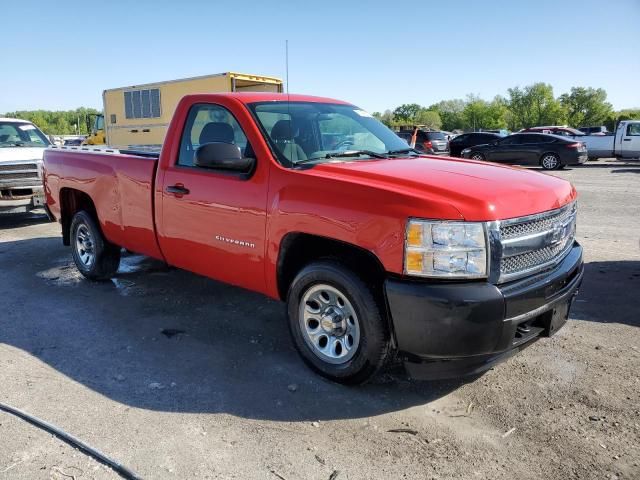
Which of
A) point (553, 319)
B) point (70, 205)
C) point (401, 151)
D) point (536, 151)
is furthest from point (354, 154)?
point (536, 151)

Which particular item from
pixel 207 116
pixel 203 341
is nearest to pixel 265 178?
pixel 207 116

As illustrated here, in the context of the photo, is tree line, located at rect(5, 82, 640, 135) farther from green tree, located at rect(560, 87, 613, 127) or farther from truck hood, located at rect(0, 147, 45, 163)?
A: truck hood, located at rect(0, 147, 45, 163)

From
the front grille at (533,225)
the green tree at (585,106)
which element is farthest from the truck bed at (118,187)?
the green tree at (585,106)

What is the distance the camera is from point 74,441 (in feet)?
9.73

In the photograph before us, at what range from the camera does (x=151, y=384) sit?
144 inches

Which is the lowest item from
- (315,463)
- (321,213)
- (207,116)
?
(315,463)

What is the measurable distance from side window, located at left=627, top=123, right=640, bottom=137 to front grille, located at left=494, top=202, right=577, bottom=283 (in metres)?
22.0

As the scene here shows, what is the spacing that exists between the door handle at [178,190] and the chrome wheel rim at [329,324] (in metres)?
1.44

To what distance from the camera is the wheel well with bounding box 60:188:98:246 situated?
6081 mm

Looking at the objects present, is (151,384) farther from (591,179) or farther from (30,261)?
(591,179)

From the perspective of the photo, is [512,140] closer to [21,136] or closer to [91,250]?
[21,136]

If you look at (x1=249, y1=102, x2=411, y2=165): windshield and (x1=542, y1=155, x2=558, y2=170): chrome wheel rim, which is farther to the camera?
(x1=542, y1=155, x2=558, y2=170): chrome wheel rim

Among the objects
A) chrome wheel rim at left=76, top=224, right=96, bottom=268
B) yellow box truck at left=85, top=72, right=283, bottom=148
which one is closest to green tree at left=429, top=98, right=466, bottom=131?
yellow box truck at left=85, top=72, right=283, bottom=148

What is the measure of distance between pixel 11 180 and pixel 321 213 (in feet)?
27.3
